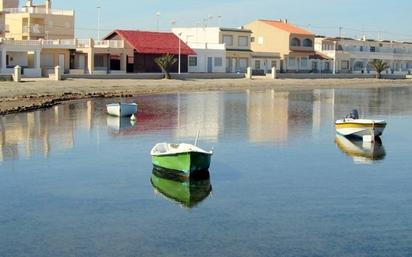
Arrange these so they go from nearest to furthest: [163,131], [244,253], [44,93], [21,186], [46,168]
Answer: [244,253], [21,186], [46,168], [163,131], [44,93]

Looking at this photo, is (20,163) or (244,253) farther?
(20,163)

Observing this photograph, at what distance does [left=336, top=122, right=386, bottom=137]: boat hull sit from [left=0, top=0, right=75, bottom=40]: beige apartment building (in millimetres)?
55635

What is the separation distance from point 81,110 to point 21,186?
93.7ft

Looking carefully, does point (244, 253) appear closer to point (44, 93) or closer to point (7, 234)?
point (7, 234)

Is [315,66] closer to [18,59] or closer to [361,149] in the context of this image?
[18,59]

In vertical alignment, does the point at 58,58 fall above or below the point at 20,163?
above

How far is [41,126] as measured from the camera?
40.5 metres

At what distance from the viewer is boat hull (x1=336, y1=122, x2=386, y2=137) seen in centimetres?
3672

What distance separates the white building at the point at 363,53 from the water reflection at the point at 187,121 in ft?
189

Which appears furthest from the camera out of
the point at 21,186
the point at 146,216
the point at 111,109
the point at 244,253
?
the point at 111,109

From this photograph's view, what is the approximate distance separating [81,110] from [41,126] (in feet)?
37.2

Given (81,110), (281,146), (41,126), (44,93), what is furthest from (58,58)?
(281,146)

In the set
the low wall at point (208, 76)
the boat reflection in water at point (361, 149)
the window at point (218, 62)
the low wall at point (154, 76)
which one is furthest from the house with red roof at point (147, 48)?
the boat reflection in water at point (361, 149)

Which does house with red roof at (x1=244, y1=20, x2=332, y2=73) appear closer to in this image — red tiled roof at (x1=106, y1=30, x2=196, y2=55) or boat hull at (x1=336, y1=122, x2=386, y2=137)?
red tiled roof at (x1=106, y1=30, x2=196, y2=55)
